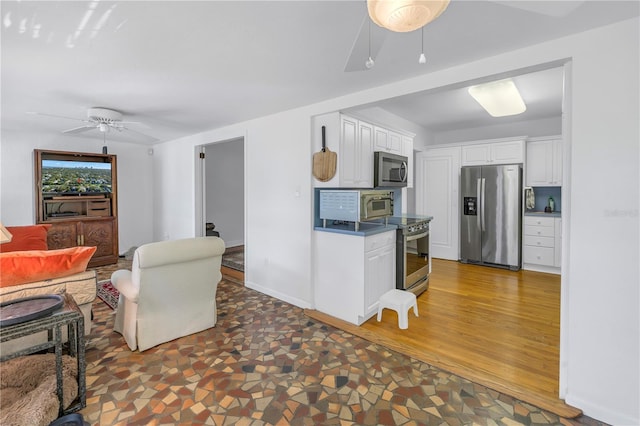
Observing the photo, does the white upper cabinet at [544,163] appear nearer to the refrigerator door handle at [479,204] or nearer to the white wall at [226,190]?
the refrigerator door handle at [479,204]

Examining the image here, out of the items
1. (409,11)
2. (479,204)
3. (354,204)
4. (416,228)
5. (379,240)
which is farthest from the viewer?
(479,204)

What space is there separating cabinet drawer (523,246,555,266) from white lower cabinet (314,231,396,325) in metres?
2.93

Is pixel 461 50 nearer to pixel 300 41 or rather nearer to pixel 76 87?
pixel 300 41

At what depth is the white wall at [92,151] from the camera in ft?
15.6

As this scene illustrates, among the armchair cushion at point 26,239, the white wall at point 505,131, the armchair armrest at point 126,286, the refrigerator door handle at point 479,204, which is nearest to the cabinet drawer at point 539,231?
the refrigerator door handle at point 479,204

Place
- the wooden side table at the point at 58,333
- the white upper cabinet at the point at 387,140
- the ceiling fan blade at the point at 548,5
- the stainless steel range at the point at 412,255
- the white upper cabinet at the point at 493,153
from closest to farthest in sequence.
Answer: the ceiling fan blade at the point at 548,5, the wooden side table at the point at 58,333, the stainless steel range at the point at 412,255, the white upper cabinet at the point at 387,140, the white upper cabinet at the point at 493,153

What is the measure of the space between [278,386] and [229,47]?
2350 millimetres

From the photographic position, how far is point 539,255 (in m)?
4.83

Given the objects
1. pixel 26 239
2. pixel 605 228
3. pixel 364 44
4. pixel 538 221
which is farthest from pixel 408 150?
pixel 26 239

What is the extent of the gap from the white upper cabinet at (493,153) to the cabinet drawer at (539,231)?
1.10 m

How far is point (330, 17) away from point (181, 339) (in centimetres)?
279

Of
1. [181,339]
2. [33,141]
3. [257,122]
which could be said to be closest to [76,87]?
[257,122]

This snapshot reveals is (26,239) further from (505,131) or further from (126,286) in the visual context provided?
(505,131)

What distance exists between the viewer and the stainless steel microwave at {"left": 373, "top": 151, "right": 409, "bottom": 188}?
3.69 m
